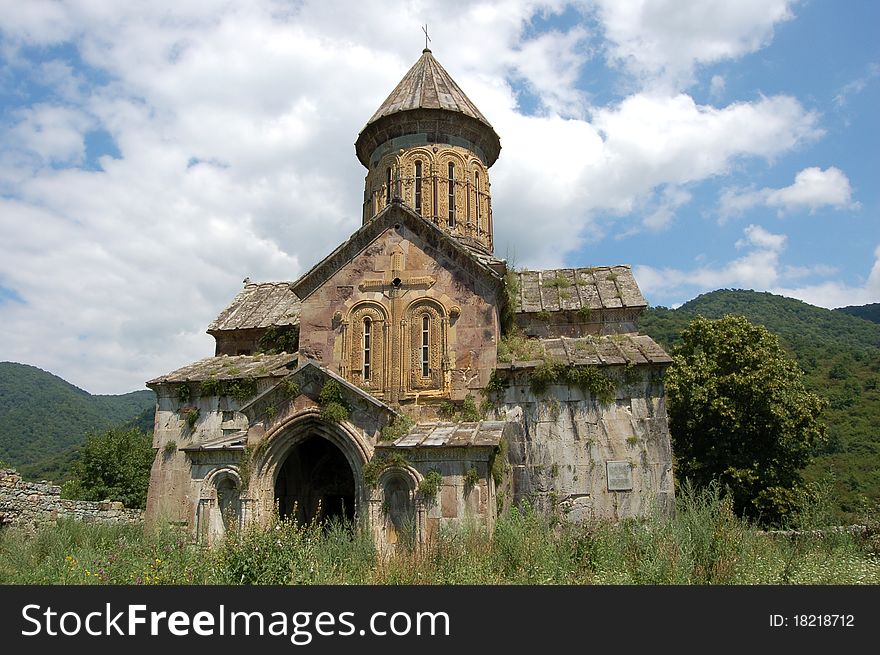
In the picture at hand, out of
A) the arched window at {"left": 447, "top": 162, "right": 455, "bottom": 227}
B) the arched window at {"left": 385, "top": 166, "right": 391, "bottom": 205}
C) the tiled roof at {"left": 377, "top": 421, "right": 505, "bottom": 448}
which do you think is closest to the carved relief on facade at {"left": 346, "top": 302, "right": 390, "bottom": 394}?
the tiled roof at {"left": 377, "top": 421, "right": 505, "bottom": 448}

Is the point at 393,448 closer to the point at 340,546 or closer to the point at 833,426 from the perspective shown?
the point at 340,546

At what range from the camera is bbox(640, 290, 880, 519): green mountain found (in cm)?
2141

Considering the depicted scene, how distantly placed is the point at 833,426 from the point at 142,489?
2563 centimetres

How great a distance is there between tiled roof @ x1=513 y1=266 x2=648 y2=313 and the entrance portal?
3.84m

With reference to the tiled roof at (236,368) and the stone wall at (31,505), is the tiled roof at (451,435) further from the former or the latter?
the stone wall at (31,505)

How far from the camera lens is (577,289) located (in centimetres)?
1159

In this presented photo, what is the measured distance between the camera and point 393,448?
820cm

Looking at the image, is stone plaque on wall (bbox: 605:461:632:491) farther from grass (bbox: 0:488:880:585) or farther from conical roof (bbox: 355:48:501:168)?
conical roof (bbox: 355:48:501:168)

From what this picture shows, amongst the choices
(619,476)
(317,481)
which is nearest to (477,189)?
(317,481)

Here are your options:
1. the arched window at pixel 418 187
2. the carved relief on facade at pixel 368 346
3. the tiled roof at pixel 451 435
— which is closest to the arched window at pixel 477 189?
the arched window at pixel 418 187

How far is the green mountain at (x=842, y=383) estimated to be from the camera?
21.4 meters

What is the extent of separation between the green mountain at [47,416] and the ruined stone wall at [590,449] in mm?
36805

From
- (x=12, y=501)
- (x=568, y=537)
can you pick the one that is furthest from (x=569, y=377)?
(x=12, y=501)

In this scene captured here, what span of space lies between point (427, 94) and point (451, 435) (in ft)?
24.7
